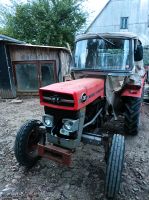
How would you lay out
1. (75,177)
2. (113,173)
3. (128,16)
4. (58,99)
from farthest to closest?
(128,16), (75,177), (58,99), (113,173)

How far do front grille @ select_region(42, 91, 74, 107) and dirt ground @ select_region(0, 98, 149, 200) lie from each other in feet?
3.99

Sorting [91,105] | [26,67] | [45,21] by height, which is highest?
[45,21]

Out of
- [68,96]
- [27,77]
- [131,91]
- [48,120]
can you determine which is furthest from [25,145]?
[27,77]

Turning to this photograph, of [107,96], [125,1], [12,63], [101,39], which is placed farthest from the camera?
[125,1]

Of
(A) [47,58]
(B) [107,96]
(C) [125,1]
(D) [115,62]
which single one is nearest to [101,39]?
(D) [115,62]

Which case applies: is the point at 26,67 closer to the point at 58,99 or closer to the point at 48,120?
the point at 48,120

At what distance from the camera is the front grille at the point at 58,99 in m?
2.94

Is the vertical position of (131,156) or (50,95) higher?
(50,95)

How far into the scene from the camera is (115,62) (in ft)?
13.5

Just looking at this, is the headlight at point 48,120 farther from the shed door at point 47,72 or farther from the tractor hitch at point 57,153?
the shed door at point 47,72

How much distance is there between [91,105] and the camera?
11.9 feet

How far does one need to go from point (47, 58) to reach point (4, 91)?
208 centimetres

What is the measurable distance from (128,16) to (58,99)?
20.5m

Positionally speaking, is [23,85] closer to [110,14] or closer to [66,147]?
[66,147]
